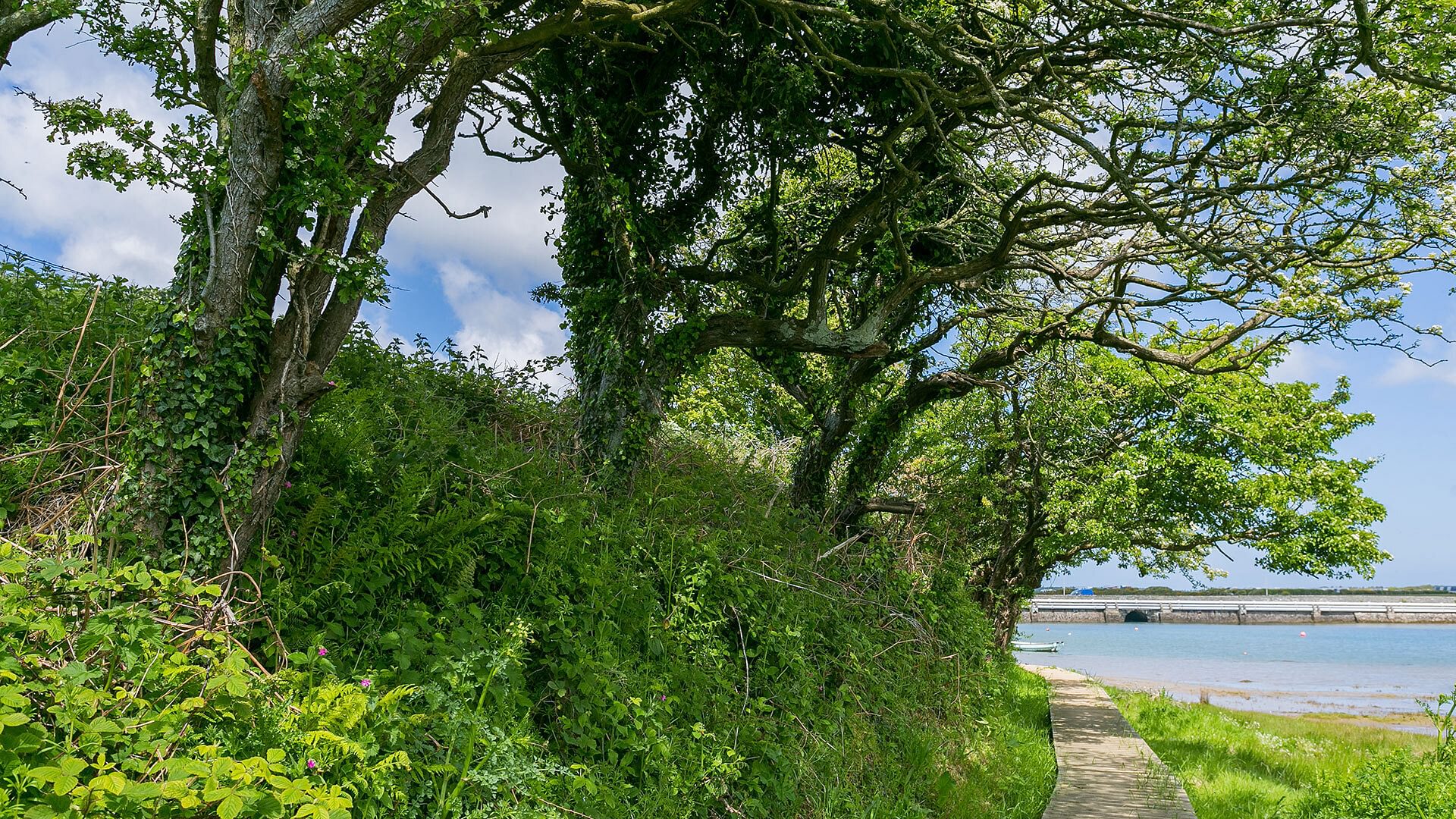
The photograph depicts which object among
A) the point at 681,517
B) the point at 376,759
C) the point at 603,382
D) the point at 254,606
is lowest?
the point at 376,759

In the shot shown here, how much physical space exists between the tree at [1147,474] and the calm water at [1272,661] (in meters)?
2.37

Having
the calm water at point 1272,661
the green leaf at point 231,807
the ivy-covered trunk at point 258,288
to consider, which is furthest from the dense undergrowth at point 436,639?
the calm water at point 1272,661

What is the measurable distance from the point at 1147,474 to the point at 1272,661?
171ft

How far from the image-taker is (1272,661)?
5706cm

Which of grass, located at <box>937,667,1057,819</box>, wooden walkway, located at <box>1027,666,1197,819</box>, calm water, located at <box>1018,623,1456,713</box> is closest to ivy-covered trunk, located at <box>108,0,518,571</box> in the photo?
grass, located at <box>937,667,1057,819</box>

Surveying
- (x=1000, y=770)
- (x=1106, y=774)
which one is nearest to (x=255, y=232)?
(x=1000, y=770)

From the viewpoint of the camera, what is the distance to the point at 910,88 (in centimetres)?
812

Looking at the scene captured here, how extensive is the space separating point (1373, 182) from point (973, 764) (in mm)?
7006

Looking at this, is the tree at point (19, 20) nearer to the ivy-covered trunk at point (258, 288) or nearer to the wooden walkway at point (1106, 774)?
the ivy-covered trunk at point (258, 288)

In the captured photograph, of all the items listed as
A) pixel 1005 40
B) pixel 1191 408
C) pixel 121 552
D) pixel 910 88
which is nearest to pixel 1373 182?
pixel 1005 40

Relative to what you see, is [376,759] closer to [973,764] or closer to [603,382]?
[603,382]

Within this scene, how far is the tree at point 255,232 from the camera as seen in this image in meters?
4.65

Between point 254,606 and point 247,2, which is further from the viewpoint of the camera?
point 247,2

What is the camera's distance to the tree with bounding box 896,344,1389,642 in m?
15.4
